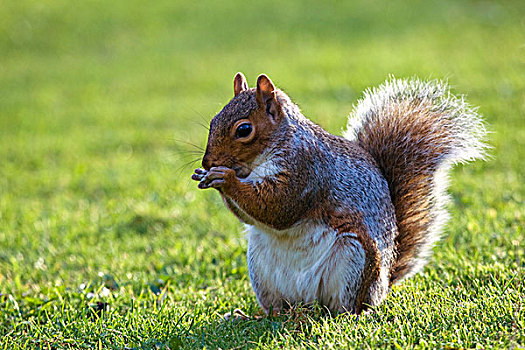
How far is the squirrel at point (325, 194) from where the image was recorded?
2359 mm

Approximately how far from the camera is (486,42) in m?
9.22

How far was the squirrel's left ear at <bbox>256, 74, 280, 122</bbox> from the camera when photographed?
241cm

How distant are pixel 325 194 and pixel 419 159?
0.56m

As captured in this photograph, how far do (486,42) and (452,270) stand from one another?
7098 mm

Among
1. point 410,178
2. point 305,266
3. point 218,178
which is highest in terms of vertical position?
point 410,178

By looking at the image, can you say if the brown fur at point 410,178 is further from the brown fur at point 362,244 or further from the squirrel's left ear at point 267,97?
the squirrel's left ear at point 267,97

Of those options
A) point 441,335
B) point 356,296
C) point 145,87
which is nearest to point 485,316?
point 441,335

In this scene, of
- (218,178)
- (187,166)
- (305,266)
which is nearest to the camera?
(218,178)

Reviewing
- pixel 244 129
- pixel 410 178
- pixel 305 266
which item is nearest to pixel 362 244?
pixel 305 266

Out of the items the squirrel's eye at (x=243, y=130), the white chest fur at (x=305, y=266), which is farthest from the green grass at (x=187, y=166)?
the squirrel's eye at (x=243, y=130)

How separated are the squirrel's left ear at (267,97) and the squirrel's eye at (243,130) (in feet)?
0.36

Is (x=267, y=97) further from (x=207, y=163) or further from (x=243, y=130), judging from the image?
(x=207, y=163)

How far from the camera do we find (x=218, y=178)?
89.8 inches

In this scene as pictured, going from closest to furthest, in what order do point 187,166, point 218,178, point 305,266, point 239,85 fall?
point 218,178
point 305,266
point 239,85
point 187,166
